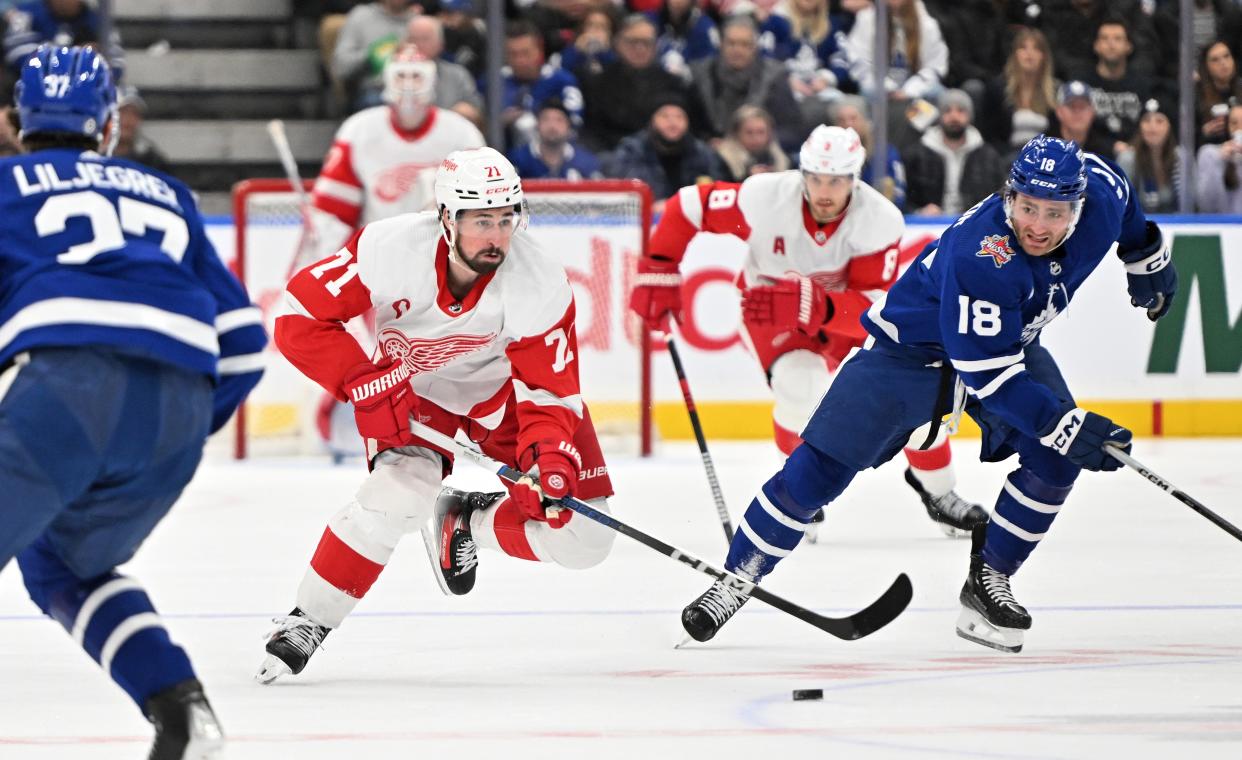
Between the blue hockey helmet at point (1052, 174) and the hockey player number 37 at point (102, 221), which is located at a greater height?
the hockey player number 37 at point (102, 221)

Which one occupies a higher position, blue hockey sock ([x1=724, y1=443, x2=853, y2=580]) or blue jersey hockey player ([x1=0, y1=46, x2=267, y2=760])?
blue jersey hockey player ([x1=0, y1=46, x2=267, y2=760])

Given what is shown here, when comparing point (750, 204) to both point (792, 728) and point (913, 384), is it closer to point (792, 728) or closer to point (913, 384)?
point (913, 384)

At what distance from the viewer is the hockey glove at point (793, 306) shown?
234 inches

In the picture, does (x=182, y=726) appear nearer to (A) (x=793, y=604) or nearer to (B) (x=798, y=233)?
(A) (x=793, y=604)

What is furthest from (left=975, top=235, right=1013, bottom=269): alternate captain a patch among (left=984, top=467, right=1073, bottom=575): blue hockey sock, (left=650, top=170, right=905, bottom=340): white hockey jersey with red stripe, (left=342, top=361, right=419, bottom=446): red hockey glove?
(left=650, top=170, right=905, bottom=340): white hockey jersey with red stripe

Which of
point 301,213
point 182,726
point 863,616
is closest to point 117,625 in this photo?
point 182,726

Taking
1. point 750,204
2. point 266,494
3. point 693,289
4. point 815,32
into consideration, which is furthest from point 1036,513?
point 815,32

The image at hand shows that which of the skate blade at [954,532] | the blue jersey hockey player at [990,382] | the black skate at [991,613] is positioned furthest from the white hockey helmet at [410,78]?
the black skate at [991,613]

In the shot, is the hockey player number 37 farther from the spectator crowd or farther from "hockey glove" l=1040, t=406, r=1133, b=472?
the spectator crowd

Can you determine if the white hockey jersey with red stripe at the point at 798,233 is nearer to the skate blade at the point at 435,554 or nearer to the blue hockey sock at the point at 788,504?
the skate blade at the point at 435,554

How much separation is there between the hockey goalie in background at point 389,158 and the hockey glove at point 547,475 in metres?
3.91

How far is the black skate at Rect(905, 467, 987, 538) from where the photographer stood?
5918 mm

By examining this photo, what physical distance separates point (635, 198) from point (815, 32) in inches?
46.2

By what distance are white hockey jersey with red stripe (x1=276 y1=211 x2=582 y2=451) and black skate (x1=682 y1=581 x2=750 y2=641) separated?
0.44 metres
